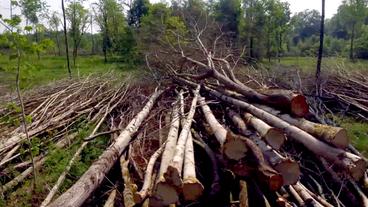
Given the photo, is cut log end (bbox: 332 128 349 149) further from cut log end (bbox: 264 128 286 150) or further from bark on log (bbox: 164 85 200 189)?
bark on log (bbox: 164 85 200 189)

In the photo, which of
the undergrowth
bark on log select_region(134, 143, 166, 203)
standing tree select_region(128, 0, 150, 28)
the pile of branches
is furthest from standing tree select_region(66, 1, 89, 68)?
bark on log select_region(134, 143, 166, 203)

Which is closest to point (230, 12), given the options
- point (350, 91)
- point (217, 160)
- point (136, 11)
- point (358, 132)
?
point (136, 11)

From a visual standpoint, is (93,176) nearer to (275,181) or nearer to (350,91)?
(275,181)

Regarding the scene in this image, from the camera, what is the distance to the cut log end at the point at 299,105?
474 centimetres

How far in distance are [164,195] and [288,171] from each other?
137 cm

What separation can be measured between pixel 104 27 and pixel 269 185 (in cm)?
3219

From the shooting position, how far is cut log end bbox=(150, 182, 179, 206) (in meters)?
3.37

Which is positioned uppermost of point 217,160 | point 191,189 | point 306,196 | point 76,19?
point 76,19

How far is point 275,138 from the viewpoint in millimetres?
4199

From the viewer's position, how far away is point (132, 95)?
9.98m

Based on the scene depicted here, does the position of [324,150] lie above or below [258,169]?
above

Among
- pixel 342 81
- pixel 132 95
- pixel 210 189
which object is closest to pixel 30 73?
pixel 210 189

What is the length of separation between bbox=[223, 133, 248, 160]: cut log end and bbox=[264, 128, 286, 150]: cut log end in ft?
1.57

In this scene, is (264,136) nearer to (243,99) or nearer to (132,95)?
(243,99)
